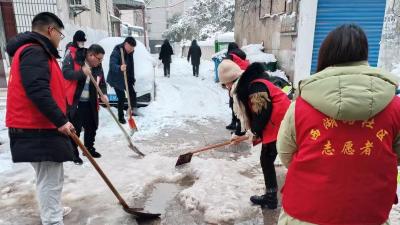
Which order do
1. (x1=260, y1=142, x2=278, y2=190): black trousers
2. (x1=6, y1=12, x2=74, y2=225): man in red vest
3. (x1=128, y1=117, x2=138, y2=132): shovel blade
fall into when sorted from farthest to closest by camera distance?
(x1=128, y1=117, x2=138, y2=132): shovel blade
(x1=260, y1=142, x2=278, y2=190): black trousers
(x1=6, y1=12, x2=74, y2=225): man in red vest

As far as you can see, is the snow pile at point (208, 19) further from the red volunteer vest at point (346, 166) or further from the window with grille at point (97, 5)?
the red volunteer vest at point (346, 166)

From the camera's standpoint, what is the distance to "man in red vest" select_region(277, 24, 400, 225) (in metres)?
1.37

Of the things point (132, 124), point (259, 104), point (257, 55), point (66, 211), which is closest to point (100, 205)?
point (66, 211)

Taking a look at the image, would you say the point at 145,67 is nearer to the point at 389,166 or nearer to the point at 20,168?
the point at 20,168

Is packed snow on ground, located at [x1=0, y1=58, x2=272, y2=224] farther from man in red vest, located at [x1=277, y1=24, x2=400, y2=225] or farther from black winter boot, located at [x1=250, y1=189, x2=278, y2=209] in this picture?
man in red vest, located at [x1=277, y1=24, x2=400, y2=225]

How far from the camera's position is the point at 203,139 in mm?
5934

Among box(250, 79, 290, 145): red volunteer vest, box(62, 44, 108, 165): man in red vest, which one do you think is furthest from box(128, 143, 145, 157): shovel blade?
box(250, 79, 290, 145): red volunteer vest

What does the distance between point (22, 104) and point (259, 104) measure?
190 centimetres

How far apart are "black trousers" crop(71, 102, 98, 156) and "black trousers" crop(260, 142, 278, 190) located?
267cm

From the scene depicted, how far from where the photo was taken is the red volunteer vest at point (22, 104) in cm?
246

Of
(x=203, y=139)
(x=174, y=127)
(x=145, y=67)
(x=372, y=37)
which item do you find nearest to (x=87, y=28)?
(x=145, y=67)

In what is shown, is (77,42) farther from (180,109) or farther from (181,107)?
(181,107)

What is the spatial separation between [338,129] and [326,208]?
37cm

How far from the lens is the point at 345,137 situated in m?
1.44
